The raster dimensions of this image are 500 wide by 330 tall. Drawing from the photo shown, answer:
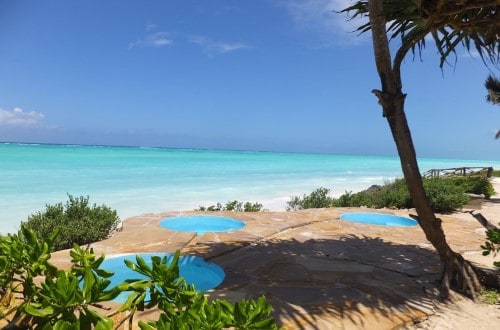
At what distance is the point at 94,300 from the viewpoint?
48.5 inches

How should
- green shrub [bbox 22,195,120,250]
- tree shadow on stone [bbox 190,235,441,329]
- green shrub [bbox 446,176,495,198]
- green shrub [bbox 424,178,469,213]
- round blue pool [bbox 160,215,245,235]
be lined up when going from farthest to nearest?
green shrub [bbox 446,176,495,198]
green shrub [bbox 424,178,469,213]
round blue pool [bbox 160,215,245,235]
green shrub [bbox 22,195,120,250]
tree shadow on stone [bbox 190,235,441,329]

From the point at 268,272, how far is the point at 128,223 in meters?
4.32

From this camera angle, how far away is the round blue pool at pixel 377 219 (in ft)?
32.3

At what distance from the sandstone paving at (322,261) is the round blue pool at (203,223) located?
1.09 ft

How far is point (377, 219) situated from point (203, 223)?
17.0 feet

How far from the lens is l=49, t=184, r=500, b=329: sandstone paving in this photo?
379cm

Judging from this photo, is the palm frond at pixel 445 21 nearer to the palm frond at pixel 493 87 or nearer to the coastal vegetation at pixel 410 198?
the coastal vegetation at pixel 410 198

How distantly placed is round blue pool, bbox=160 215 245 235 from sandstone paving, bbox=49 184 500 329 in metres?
0.33

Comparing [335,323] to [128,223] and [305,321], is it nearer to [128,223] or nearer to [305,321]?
[305,321]

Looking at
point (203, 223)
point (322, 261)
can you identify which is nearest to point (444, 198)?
point (322, 261)

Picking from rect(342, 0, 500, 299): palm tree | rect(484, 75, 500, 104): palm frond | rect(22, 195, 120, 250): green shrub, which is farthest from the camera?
rect(484, 75, 500, 104): palm frond

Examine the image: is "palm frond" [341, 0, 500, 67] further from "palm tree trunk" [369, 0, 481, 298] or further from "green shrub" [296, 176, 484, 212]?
"green shrub" [296, 176, 484, 212]

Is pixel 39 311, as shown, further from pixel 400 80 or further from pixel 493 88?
pixel 493 88

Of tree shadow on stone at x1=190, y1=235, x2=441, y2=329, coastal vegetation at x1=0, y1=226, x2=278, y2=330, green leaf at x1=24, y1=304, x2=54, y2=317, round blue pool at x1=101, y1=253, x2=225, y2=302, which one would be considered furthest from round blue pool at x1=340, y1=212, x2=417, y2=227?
green leaf at x1=24, y1=304, x2=54, y2=317
